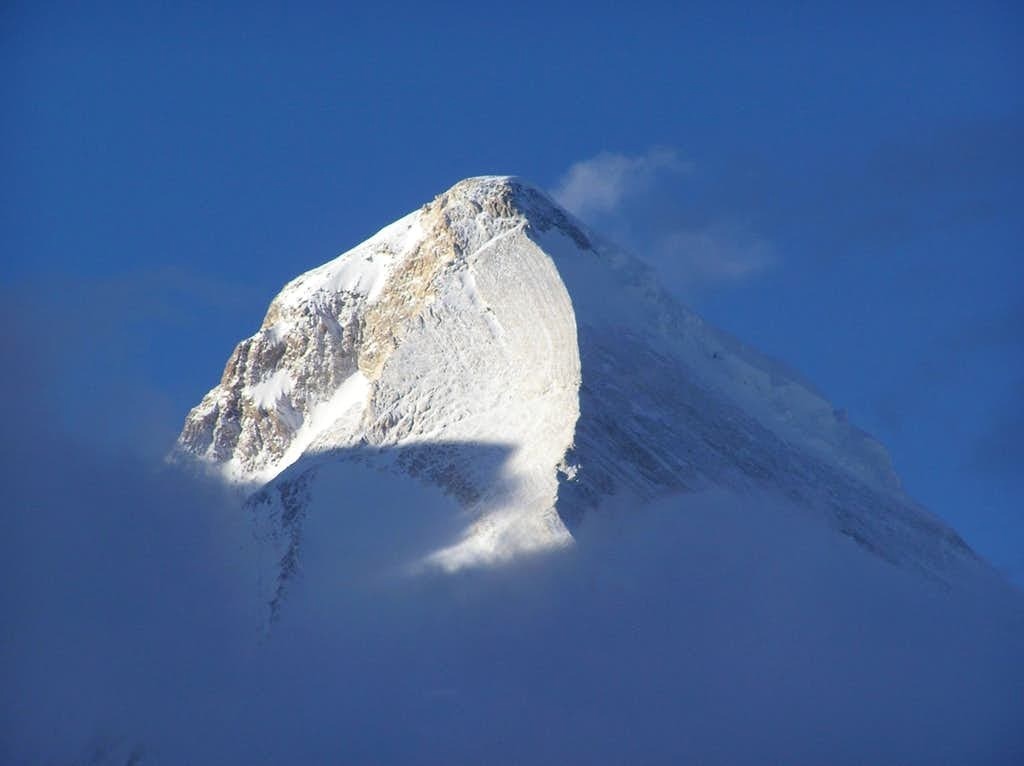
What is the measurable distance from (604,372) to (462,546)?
15714 mm

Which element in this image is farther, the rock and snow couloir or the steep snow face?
the rock and snow couloir

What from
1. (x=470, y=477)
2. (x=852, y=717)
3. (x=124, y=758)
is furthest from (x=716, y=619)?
(x=124, y=758)

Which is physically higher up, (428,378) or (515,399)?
(428,378)

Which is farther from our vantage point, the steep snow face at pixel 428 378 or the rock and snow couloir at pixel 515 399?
the rock and snow couloir at pixel 515 399

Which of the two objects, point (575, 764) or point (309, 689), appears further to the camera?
point (309, 689)

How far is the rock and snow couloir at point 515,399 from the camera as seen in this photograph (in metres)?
111

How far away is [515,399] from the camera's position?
115000mm

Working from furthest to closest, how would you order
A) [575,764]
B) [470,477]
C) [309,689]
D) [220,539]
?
[220,539]
[470,477]
[309,689]
[575,764]

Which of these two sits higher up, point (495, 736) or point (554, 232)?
point (554, 232)

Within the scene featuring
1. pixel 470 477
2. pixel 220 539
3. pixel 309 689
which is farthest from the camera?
pixel 220 539

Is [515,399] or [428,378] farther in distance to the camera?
[428,378]

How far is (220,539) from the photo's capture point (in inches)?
4845

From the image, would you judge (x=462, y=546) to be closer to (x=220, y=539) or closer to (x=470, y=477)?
(x=470, y=477)

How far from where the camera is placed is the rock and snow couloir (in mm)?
111188
